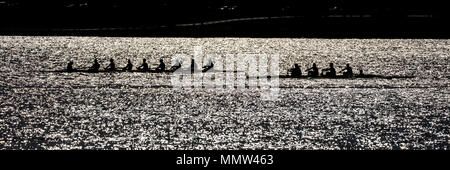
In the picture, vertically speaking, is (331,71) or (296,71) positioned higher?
(296,71)

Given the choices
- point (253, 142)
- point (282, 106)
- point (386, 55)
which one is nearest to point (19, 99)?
point (282, 106)

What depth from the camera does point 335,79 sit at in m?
92.4
